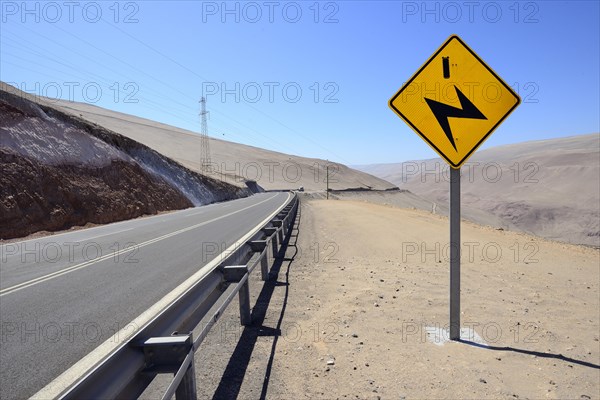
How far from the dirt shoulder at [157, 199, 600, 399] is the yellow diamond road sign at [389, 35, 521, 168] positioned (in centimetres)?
204

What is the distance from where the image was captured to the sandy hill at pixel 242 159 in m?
118

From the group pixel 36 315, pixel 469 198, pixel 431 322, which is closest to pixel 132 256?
pixel 36 315

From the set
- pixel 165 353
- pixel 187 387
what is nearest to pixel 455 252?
pixel 187 387

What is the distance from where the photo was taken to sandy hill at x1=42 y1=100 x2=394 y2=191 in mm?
118000

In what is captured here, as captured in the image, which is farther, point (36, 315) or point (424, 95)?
point (36, 315)

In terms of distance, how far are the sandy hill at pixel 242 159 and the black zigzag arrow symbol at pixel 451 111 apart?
346ft

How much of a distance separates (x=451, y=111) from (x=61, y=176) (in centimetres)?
2385

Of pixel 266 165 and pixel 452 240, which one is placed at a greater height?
pixel 266 165

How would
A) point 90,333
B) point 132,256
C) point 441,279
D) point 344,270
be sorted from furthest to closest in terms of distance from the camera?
1. point 132,256
2. point 344,270
3. point 441,279
4. point 90,333

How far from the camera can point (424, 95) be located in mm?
4664

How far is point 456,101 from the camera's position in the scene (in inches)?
179

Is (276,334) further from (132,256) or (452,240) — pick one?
(132,256)

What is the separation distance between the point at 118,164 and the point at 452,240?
99.3ft

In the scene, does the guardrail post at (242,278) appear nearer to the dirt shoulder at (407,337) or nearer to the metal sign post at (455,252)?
the dirt shoulder at (407,337)
